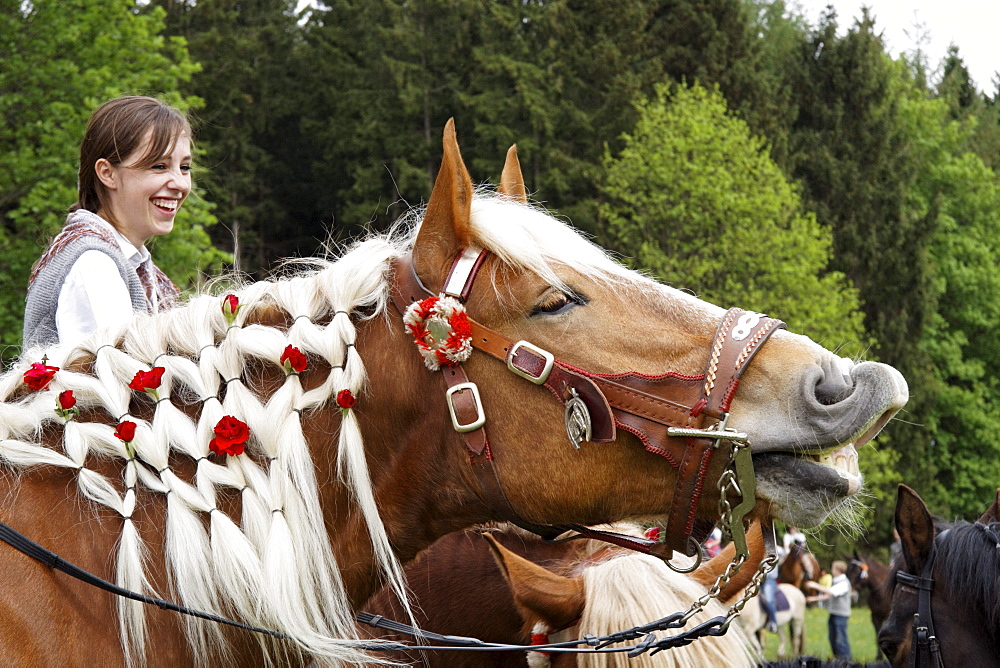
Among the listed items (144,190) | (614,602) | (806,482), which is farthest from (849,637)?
(144,190)

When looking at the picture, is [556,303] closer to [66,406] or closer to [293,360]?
[293,360]

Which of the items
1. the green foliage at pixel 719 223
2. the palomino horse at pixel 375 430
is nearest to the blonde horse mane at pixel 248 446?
the palomino horse at pixel 375 430

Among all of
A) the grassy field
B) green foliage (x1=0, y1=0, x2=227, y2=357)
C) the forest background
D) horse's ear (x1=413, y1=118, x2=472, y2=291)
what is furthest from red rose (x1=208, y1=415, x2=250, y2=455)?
the forest background

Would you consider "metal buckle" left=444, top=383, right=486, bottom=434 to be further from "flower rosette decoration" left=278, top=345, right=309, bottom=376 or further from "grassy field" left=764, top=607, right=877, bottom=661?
"grassy field" left=764, top=607, right=877, bottom=661

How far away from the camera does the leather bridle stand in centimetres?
416

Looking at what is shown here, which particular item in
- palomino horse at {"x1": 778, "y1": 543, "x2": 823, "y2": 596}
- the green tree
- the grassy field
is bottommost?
the grassy field

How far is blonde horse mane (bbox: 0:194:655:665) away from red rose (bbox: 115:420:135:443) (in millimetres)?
22

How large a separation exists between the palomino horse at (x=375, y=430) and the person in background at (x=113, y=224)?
41cm

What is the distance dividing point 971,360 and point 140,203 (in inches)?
1486

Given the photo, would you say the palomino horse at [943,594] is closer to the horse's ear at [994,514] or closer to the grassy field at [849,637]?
the horse's ear at [994,514]

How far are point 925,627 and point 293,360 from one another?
10.8 ft

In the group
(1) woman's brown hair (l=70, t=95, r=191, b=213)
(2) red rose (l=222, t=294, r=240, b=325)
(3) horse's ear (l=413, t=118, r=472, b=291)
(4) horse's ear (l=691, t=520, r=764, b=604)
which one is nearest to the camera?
(3) horse's ear (l=413, t=118, r=472, b=291)

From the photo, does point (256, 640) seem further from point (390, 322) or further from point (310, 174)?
point (310, 174)

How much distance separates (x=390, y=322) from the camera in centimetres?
238
